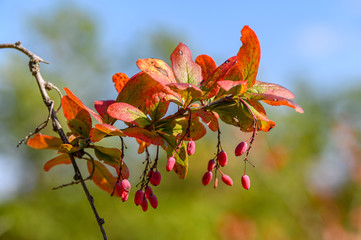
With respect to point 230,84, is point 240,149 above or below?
below

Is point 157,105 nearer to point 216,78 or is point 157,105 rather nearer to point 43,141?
point 216,78

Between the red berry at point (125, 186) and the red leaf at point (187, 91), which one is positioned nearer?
the red leaf at point (187, 91)

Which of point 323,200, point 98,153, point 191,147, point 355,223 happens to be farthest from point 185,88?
point 323,200

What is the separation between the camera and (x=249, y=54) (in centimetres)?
66

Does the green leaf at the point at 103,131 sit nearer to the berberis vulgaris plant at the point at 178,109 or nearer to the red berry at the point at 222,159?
the berberis vulgaris plant at the point at 178,109

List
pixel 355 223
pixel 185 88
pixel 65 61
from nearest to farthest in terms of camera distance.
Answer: pixel 185 88 → pixel 355 223 → pixel 65 61

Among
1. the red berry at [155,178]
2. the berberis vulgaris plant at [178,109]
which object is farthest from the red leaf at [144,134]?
the red berry at [155,178]

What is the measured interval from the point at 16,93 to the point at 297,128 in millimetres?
12265

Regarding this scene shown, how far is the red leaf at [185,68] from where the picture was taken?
2.31ft

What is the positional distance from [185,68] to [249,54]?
0.13 m

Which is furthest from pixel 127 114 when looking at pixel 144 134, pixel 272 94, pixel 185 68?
pixel 272 94

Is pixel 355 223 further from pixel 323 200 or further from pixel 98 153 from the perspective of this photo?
pixel 98 153

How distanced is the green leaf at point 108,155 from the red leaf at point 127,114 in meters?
0.09

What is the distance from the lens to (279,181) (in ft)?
18.0
